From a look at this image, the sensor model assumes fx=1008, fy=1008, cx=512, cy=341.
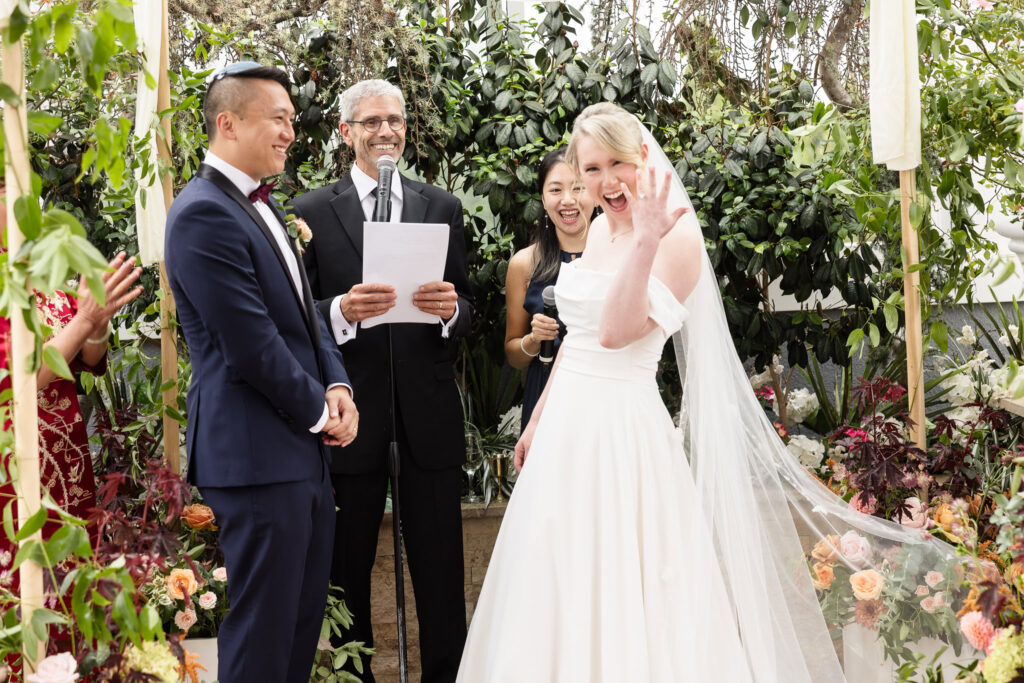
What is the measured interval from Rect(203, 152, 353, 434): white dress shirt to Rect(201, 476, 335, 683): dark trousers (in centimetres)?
20

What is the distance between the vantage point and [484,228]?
13.7 ft

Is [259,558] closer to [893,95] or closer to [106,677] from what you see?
[106,677]

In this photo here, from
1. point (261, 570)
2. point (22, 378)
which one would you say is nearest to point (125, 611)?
point (22, 378)

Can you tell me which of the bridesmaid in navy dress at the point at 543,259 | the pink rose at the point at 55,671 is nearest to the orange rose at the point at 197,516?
the pink rose at the point at 55,671

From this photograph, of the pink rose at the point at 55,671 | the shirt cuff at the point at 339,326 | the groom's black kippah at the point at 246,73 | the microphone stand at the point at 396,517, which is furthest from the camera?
the shirt cuff at the point at 339,326

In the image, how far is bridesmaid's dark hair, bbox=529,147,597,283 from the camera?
341cm

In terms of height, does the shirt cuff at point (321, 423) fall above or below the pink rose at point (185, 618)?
above

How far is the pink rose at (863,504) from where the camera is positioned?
114 inches

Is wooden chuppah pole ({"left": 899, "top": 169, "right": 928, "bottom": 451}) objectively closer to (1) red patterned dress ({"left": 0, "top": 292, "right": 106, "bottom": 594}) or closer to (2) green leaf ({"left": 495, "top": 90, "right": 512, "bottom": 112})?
(2) green leaf ({"left": 495, "top": 90, "right": 512, "bottom": 112})

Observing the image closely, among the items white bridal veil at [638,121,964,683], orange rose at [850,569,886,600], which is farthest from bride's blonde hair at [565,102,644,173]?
orange rose at [850,569,886,600]

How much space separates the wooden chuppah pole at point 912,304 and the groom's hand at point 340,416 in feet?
5.54

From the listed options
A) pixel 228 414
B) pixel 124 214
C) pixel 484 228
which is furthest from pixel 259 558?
pixel 484 228

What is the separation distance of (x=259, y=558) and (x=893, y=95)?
219 cm

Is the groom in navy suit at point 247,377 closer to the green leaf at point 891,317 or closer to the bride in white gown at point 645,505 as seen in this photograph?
the bride in white gown at point 645,505
